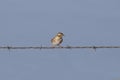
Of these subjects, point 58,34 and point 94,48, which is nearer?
point 94,48

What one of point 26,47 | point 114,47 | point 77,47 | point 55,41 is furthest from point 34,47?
point 55,41

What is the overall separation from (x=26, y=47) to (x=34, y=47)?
28cm

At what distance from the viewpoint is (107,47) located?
1658 cm

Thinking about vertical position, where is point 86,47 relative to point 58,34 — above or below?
below

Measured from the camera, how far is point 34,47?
55.5ft

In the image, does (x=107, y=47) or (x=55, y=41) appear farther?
(x=55, y=41)

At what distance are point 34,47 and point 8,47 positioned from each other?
930mm

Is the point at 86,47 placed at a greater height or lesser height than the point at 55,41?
lesser

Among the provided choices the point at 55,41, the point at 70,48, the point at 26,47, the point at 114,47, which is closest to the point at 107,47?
the point at 114,47

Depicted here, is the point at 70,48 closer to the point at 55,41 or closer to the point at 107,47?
the point at 107,47

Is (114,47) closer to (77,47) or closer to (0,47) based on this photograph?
(77,47)

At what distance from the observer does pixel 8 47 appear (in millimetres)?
17328

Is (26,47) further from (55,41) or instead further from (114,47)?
(55,41)

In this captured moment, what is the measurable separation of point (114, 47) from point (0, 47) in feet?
11.1
